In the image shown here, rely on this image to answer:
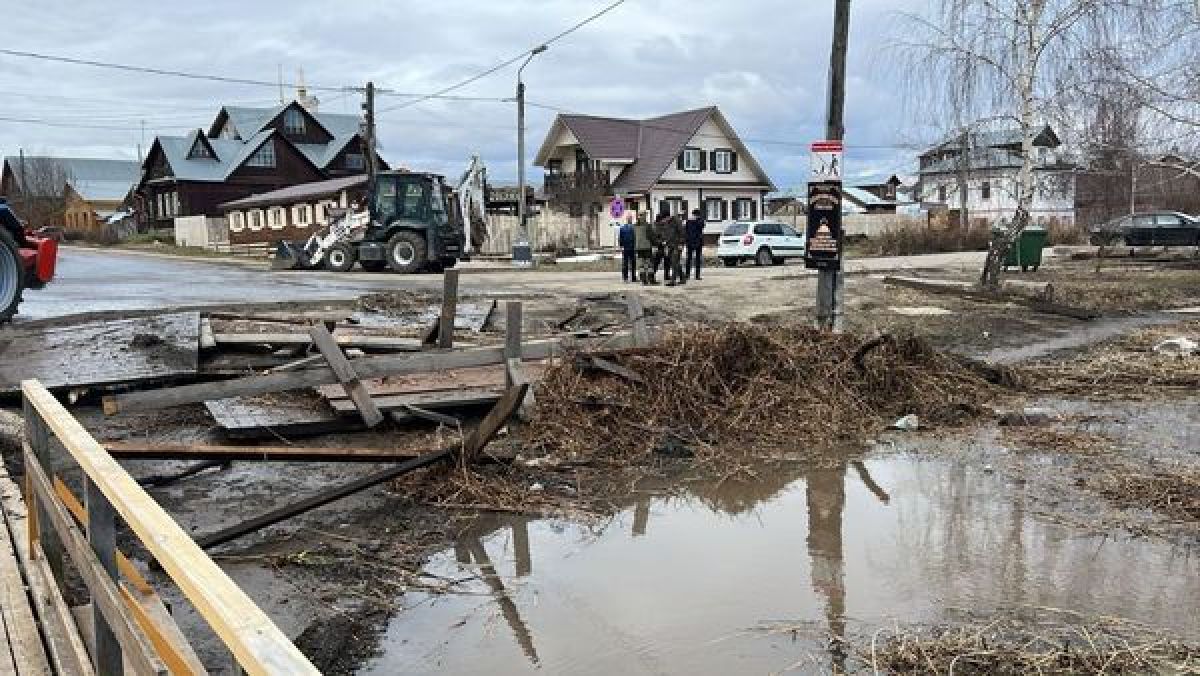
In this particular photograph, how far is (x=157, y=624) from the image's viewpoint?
2408 millimetres

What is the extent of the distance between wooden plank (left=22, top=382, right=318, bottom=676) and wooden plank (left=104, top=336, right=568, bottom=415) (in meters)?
4.77

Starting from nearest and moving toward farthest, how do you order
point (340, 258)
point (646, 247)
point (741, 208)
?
point (646, 247)
point (340, 258)
point (741, 208)

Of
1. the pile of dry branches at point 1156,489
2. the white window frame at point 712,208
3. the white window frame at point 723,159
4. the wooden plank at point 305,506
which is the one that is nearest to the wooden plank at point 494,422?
the wooden plank at point 305,506

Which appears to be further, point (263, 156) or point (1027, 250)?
point (263, 156)

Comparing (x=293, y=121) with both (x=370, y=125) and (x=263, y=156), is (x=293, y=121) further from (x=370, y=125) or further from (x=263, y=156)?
(x=370, y=125)

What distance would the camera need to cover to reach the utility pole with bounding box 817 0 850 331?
493 inches

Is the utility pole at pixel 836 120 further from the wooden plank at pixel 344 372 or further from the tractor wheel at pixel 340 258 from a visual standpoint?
the tractor wheel at pixel 340 258

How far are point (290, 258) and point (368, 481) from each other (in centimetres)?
2660

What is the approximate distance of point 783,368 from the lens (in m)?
8.76

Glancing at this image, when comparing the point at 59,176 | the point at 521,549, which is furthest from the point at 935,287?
the point at 59,176

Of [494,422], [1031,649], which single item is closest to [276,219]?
[494,422]

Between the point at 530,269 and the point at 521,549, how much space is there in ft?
86.2

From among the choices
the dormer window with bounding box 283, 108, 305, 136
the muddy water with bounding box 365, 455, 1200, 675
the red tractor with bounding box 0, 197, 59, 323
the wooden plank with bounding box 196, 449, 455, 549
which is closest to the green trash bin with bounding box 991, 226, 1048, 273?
the muddy water with bounding box 365, 455, 1200, 675

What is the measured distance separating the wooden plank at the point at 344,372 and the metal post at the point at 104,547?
488cm
